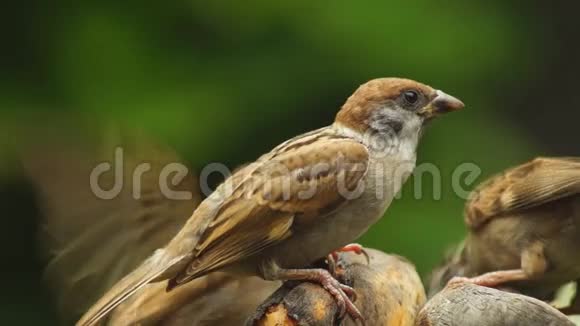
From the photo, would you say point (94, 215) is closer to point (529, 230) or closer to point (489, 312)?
point (489, 312)

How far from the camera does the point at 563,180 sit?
235 centimetres

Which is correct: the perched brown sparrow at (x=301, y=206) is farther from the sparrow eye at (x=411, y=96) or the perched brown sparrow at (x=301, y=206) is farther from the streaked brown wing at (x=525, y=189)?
the streaked brown wing at (x=525, y=189)

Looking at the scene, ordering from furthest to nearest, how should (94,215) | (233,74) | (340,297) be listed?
(233,74)
(94,215)
(340,297)

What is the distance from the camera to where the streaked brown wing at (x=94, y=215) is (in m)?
2.19

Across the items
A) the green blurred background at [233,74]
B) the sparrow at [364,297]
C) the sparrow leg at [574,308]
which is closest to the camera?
the sparrow at [364,297]

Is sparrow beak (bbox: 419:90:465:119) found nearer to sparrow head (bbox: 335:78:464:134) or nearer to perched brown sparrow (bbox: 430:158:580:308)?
sparrow head (bbox: 335:78:464:134)

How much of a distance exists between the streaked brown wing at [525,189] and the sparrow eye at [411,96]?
46 centimetres

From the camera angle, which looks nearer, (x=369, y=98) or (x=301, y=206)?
(x=301, y=206)

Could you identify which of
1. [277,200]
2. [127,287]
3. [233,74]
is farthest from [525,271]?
[233,74]

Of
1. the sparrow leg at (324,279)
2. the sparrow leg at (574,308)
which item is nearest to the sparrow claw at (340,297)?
the sparrow leg at (324,279)

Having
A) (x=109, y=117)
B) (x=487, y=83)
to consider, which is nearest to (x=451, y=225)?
(x=487, y=83)

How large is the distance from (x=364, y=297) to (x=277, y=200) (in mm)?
279

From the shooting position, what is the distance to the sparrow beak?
211 centimetres

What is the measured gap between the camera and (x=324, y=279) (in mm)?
1918
